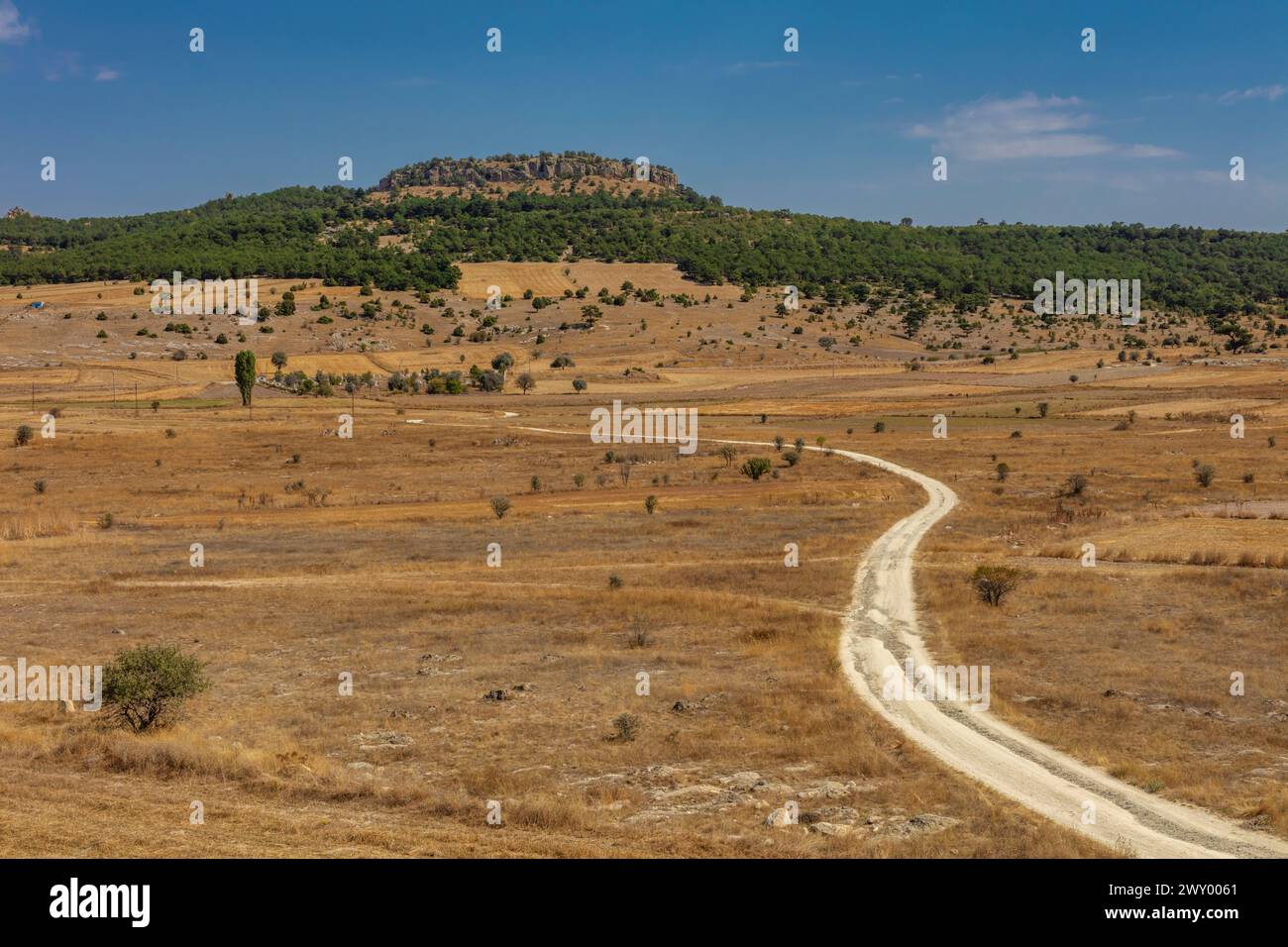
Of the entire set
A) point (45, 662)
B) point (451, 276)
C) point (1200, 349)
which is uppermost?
point (451, 276)

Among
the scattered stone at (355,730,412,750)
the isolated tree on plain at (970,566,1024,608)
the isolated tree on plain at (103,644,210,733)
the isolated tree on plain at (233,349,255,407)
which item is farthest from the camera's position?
the isolated tree on plain at (233,349,255,407)

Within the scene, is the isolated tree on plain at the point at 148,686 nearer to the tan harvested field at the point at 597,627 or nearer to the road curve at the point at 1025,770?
the tan harvested field at the point at 597,627

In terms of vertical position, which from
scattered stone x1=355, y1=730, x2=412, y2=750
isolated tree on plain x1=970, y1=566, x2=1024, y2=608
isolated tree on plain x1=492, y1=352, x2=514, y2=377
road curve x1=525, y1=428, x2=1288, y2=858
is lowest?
scattered stone x1=355, y1=730, x2=412, y2=750

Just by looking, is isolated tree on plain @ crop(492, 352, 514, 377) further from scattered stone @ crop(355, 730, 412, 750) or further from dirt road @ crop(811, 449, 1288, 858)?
scattered stone @ crop(355, 730, 412, 750)

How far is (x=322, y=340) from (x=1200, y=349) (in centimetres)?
12534

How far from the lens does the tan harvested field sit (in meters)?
15.2

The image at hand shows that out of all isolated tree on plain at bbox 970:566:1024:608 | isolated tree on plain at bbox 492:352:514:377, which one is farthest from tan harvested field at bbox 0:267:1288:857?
isolated tree on plain at bbox 492:352:514:377

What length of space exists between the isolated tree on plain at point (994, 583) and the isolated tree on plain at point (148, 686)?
70.4ft

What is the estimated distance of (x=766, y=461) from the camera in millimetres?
62438

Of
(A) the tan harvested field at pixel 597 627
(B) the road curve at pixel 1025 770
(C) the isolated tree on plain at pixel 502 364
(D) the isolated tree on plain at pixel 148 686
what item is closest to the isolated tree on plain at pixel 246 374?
(A) the tan harvested field at pixel 597 627

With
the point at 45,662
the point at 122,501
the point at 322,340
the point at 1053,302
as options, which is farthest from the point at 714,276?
the point at 45,662

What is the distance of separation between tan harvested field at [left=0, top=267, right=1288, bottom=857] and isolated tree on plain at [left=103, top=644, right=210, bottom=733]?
65 centimetres

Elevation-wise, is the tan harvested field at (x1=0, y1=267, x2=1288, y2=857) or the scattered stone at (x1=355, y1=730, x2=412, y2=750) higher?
the tan harvested field at (x1=0, y1=267, x2=1288, y2=857)

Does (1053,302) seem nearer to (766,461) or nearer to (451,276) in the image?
(451,276)
